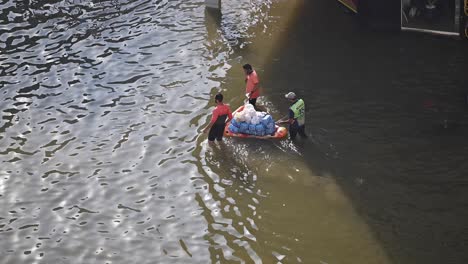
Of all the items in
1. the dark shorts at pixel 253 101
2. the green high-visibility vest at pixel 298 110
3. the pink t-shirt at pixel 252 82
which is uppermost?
the pink t-shirt at pixel 252 82

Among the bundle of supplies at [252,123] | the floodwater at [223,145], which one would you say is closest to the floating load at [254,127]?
the bundle of supplies at [252,123]

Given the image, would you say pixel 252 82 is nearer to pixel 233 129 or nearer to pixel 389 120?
pixel 233 129

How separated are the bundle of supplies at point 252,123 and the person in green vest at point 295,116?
2.08ft

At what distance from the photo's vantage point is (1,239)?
15.4 metres

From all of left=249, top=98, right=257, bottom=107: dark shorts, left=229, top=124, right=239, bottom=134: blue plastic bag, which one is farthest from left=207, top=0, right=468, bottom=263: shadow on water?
left=249, top=98, right=257, bottom=107: dark shorts

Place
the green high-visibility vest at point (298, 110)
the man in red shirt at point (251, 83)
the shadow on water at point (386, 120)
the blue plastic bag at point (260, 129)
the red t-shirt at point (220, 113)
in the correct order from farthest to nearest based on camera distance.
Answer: the man in red shirt at point (251, 83) < the blue plastic bag at point (260, 129) < the red t-shirt at point (220, 113) < the green high-visibility vest at point (298, 110) < the shadow on water at point (386, 120)

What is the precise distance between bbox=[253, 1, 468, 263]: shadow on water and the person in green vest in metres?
0.49

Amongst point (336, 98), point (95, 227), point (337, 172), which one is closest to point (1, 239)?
point (95, 227)

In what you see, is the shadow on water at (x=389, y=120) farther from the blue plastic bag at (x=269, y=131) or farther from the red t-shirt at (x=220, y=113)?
the red t-shirt at (x=220, y=113)

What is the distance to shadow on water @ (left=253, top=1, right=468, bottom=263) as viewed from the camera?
1508 centimetres

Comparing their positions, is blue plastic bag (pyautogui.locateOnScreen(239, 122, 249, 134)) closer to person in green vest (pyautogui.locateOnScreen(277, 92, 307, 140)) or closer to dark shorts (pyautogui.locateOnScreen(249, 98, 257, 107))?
person in green vest (pyautogui.locateOnScreen(277, 92, 307, 140))

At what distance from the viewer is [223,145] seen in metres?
18.5

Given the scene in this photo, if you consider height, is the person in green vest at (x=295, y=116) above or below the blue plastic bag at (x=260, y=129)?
above

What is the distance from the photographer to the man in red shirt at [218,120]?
18.0 m
